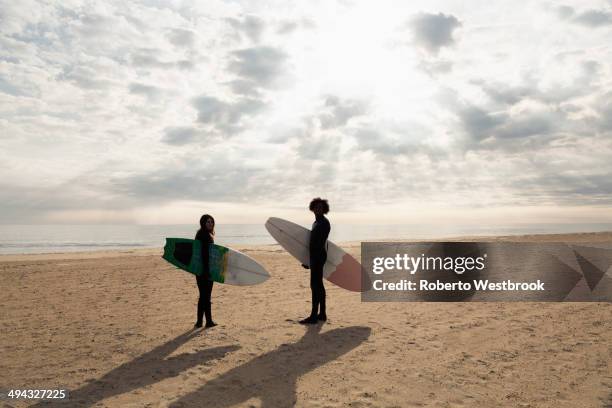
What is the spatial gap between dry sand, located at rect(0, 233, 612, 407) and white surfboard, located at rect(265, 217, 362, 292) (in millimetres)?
581

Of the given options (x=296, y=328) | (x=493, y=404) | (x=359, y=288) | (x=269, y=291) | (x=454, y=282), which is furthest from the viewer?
(x=454, y=282)

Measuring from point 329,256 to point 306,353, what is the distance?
3367 mm

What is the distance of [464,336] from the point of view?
6574mm

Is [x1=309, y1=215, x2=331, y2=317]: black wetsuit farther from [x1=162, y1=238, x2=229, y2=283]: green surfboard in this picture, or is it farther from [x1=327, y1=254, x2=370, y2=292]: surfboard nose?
[x1=162, y1=238, x2=229, y2=283]: green surfboard

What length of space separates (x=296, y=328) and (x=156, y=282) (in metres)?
6.70

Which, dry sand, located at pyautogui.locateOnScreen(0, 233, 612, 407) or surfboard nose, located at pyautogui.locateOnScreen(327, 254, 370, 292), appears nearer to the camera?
dry sand, located at pyautogui.locateOnScreen(0, 233, 612, 407)

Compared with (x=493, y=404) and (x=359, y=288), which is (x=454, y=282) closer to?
(x=359, y=288)

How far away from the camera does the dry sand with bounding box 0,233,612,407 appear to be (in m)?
4.50

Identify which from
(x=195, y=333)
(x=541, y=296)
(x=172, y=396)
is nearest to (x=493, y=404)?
(x=172, y=396)

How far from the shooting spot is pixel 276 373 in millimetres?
5109

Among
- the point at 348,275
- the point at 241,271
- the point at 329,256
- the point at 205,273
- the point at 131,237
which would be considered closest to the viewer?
the point at 205,273

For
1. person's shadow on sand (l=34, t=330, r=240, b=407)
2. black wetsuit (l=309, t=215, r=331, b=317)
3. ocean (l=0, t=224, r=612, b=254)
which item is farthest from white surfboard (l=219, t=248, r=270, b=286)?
ocean (l=0, t=224, r=612, b=254)

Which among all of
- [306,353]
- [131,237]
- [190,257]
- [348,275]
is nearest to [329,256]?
[348,275]

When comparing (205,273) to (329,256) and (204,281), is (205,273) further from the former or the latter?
(329,256)
